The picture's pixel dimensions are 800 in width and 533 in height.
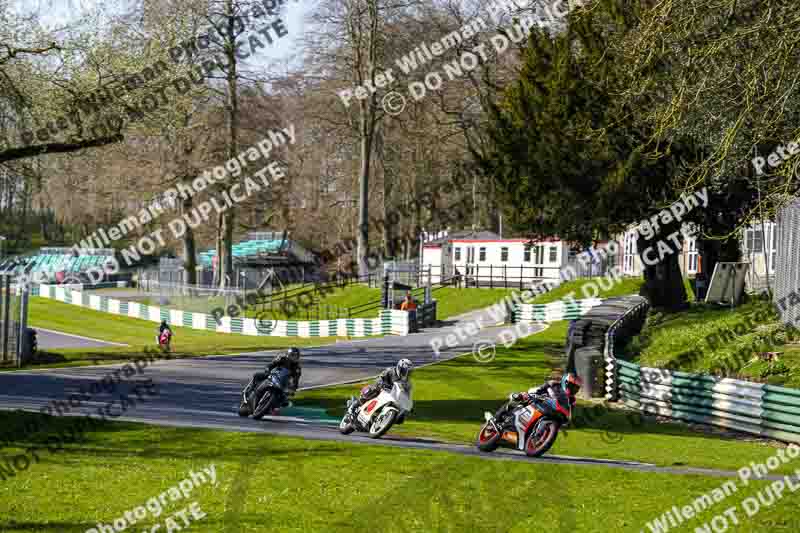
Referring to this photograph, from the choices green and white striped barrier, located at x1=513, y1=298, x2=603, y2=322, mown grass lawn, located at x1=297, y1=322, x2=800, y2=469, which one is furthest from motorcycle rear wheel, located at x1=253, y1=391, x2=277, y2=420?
green and white striped barrier, located at x1=513, y1=298, x2=603, y2=322

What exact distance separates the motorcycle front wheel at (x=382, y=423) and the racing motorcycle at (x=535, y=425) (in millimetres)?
1798

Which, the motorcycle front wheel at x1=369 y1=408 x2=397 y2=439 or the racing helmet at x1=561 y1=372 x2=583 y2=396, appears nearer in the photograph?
the racing helmet at x1=561 y1=372 x2=583 y2=396

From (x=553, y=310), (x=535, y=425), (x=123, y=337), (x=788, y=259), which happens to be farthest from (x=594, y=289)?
(x=535, y=425)

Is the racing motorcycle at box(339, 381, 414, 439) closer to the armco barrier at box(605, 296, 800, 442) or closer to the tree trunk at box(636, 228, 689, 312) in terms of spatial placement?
the armco barrier at box(605, 296, 800, 442)

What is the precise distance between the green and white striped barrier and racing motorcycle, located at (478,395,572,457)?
2846 cm

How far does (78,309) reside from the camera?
53.3m

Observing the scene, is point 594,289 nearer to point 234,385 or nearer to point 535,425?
point 234,385

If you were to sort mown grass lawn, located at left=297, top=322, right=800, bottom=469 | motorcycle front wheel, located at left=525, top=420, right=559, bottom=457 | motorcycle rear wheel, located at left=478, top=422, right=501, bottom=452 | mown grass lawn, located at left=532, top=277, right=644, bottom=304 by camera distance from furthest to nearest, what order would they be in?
mown grass lawn, located at left=532, top=277, right=644, bottom=304, mown grass lawn, located at left=297, top=322, right=800, bottom=469, motorcycle rear wheel, located at left=478, top=422, right=501, bottom=452, motorcycle front wheel, located at left=525, top=420, right=559, bottom=457

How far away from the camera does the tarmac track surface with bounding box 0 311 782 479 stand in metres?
13.0

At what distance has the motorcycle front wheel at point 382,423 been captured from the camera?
13.1 metres

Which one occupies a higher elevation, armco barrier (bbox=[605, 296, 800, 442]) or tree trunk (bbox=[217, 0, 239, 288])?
tree trunk (bbox=[217, 0, 239, 288])

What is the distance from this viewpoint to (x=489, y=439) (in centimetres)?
1194

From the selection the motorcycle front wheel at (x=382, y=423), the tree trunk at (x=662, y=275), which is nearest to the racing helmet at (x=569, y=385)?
the motorcycle front wheel at (x=382, y=423)

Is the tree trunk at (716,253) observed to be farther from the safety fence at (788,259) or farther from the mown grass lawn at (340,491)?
the mown grass lawn at (340,491)
